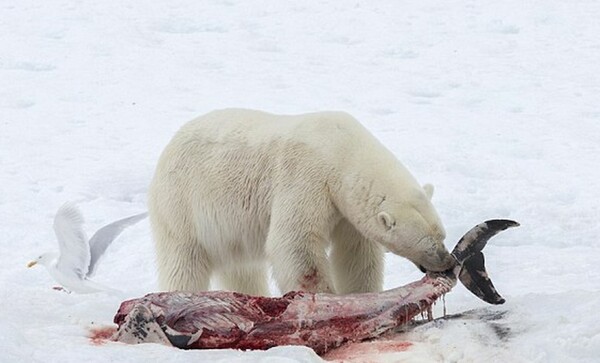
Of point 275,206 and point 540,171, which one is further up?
point 275,206

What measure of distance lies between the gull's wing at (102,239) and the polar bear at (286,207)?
74 centimetres

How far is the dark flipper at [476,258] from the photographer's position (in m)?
4.90

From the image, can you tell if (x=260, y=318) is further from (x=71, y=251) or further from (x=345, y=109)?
(x=345, y=109)

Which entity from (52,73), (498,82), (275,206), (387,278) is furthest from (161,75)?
(275,206)

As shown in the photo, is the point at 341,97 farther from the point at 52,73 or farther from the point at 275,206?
the point at 275,206

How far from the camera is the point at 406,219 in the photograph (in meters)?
5.38

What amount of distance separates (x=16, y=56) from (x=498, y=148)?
646cm


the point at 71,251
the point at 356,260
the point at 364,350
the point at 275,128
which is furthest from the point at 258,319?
the point at 71,251

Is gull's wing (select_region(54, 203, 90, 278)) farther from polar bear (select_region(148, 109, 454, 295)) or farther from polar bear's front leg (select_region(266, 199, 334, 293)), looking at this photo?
polar bear's front leg (select_region(266, 199, 334, 293))

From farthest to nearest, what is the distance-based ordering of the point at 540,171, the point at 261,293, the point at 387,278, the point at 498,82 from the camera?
the point at 498,82 < the point at 540,171 < the point at 387,278 < the point at 261,293

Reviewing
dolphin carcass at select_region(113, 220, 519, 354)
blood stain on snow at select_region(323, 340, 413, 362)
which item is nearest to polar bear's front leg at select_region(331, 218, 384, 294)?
dolphin carcass at select_region(113, 220, 519, 354)

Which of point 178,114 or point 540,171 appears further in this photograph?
point 178,114

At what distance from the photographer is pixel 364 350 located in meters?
4.31

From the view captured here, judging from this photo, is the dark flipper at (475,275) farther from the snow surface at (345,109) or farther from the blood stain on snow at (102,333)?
the blood stain on snow at (102,333)
